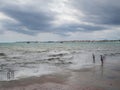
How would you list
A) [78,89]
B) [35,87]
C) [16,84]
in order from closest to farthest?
[78,89] → [35,87] → [16,84]

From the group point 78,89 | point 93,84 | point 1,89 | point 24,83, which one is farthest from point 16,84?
point 93,84

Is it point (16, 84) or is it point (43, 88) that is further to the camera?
point (16, 84)

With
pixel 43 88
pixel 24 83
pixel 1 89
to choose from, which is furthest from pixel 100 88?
pixel 1 89

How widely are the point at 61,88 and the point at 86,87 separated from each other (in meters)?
2.07

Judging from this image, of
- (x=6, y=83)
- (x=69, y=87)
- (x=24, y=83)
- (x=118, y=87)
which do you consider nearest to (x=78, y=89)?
(x=69, y=87)

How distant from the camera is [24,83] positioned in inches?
671

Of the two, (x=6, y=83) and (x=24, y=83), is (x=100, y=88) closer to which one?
(x=24, y=83)

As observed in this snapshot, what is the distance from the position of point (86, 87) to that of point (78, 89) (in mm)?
1020

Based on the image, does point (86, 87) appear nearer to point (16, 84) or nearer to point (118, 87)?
point (118, 87)

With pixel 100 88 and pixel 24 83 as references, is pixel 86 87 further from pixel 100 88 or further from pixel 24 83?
pixel 24 83

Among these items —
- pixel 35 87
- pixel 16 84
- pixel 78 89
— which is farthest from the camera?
pixel 16 84

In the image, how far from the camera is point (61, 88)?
14836 mm

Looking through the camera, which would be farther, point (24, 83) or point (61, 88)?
point (24, 83)

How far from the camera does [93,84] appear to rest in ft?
53.1
